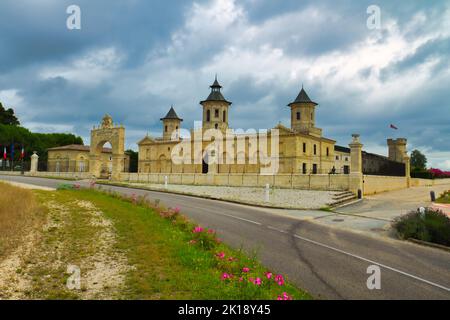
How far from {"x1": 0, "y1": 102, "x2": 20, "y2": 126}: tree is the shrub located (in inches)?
3341

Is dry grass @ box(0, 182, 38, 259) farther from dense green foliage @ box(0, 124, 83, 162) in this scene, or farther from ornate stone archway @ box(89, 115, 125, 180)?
dense green foliage @ box(0, 124, 83, 162)

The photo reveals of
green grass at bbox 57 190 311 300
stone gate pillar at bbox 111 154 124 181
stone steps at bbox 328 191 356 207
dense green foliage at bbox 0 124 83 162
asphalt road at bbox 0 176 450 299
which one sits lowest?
asphalt road at bbox 0 176 450 299

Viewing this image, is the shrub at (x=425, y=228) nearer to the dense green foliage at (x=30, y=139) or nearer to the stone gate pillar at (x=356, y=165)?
the stone gate pillar at (x=356, y=165)

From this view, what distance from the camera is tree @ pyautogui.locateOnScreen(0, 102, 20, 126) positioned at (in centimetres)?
7412

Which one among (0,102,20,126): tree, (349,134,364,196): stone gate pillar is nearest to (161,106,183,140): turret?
(0,102,20,126): tree

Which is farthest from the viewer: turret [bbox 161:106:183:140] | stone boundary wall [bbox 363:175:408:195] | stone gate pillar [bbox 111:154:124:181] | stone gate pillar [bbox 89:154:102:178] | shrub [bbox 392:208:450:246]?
turret [bbox 161:106:183:140]

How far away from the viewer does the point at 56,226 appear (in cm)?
1000

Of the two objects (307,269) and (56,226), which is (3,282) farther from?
(307,269)

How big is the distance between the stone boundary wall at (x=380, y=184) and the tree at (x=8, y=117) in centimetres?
7859

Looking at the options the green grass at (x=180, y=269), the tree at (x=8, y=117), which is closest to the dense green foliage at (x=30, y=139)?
the tree at (x=8, y=117)

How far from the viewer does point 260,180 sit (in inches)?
1224

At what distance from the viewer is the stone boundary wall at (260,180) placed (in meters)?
26.2

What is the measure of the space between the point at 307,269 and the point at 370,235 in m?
5.83
